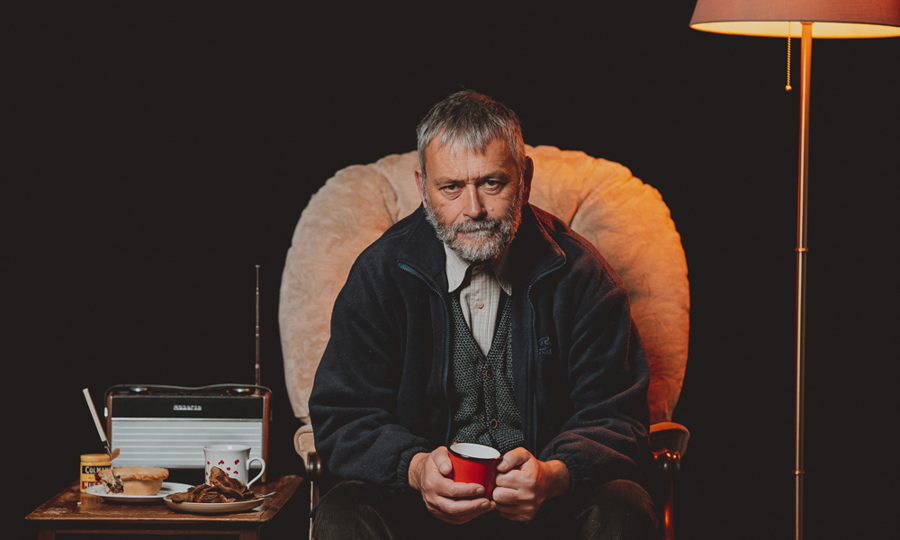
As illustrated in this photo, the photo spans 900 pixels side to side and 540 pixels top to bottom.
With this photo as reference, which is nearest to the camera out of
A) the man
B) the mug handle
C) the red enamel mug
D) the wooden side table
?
the red enamel mug

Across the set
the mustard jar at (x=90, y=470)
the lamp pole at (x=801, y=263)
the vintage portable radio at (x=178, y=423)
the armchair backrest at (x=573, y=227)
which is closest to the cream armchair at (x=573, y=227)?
the armchair backrest at (x=573, y=227)

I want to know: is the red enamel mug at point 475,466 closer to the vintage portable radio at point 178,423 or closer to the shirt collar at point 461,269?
the shirt collar at point 461,269

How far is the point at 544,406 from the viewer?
2387 mm

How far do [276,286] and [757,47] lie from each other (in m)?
1.71

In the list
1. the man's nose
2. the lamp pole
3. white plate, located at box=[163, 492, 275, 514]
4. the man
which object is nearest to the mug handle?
white plate, located at box=[163, 492, 275, 514]

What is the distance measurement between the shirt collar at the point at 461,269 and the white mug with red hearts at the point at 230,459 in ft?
2.21

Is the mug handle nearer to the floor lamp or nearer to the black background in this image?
the black background

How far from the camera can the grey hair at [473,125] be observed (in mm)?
2291

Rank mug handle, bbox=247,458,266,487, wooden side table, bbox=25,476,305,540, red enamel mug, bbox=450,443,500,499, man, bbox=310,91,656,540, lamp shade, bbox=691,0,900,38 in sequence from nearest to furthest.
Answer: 1. red enamel mug, bbox=450,443,500,499
2. man, bbox=310,91,656,540
3. wooden side table, bbox=25,476,305,540
4. lamp shade, bbox=691,0,900,38
5. mug handle, bbox=247,458,266,487

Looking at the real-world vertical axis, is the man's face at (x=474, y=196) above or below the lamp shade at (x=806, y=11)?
below

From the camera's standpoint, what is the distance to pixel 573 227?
2924 millimetres

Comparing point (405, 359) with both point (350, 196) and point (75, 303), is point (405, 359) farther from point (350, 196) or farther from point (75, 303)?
point (75, 303)

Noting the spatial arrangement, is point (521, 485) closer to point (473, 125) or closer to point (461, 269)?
point (461, 269)

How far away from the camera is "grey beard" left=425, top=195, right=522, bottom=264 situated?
7.60 feet
